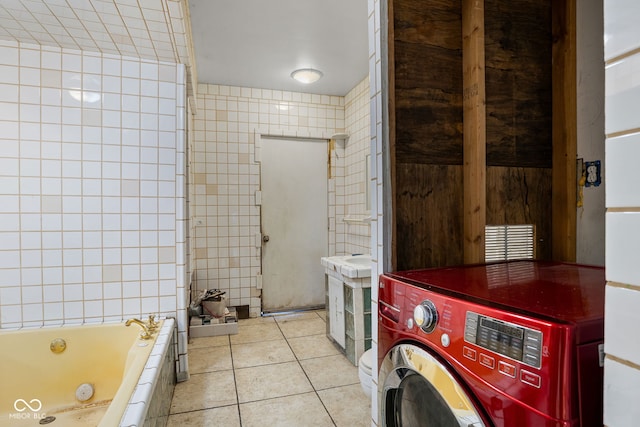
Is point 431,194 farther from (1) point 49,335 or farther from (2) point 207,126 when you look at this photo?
(2) point 207,126

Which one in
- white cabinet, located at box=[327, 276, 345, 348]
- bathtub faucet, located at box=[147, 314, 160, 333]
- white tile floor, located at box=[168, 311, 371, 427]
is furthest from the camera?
white cabinet, located at box=[327, 276, 345, 348]

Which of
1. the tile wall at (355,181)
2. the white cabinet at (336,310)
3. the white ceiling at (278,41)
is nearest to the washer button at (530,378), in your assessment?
the white cabinet at (336,310)

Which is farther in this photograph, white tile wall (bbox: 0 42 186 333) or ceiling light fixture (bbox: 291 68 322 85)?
ceiling light fixture (bbox: 291 68 322 85)

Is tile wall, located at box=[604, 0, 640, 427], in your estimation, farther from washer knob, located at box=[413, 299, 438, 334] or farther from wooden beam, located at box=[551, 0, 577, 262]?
wooden beam, located at box=[551, 0, 577, 262]

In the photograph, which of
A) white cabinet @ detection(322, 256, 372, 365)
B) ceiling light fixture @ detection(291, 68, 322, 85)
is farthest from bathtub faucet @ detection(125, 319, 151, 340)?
ceiling light fixture @ detection(291, 68, 322, 85)

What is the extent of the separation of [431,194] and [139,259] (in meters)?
A: 1.83

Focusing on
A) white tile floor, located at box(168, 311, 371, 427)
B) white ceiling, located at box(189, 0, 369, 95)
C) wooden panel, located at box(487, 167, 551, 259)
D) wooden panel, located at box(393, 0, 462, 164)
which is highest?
white ceiling, located at box(189, 0, 369, 95)

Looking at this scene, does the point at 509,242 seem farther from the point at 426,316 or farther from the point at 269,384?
the point at 269,384

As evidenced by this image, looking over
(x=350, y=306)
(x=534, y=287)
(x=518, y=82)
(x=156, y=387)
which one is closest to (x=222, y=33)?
(x=518, y=82)

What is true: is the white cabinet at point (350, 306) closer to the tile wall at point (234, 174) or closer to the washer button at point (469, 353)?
the tile wall at point (234, 174)

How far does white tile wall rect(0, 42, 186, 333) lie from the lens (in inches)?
77.0

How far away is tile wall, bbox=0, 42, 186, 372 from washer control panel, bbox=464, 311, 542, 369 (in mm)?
1923

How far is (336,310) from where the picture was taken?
2658mm

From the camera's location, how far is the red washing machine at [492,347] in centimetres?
54
